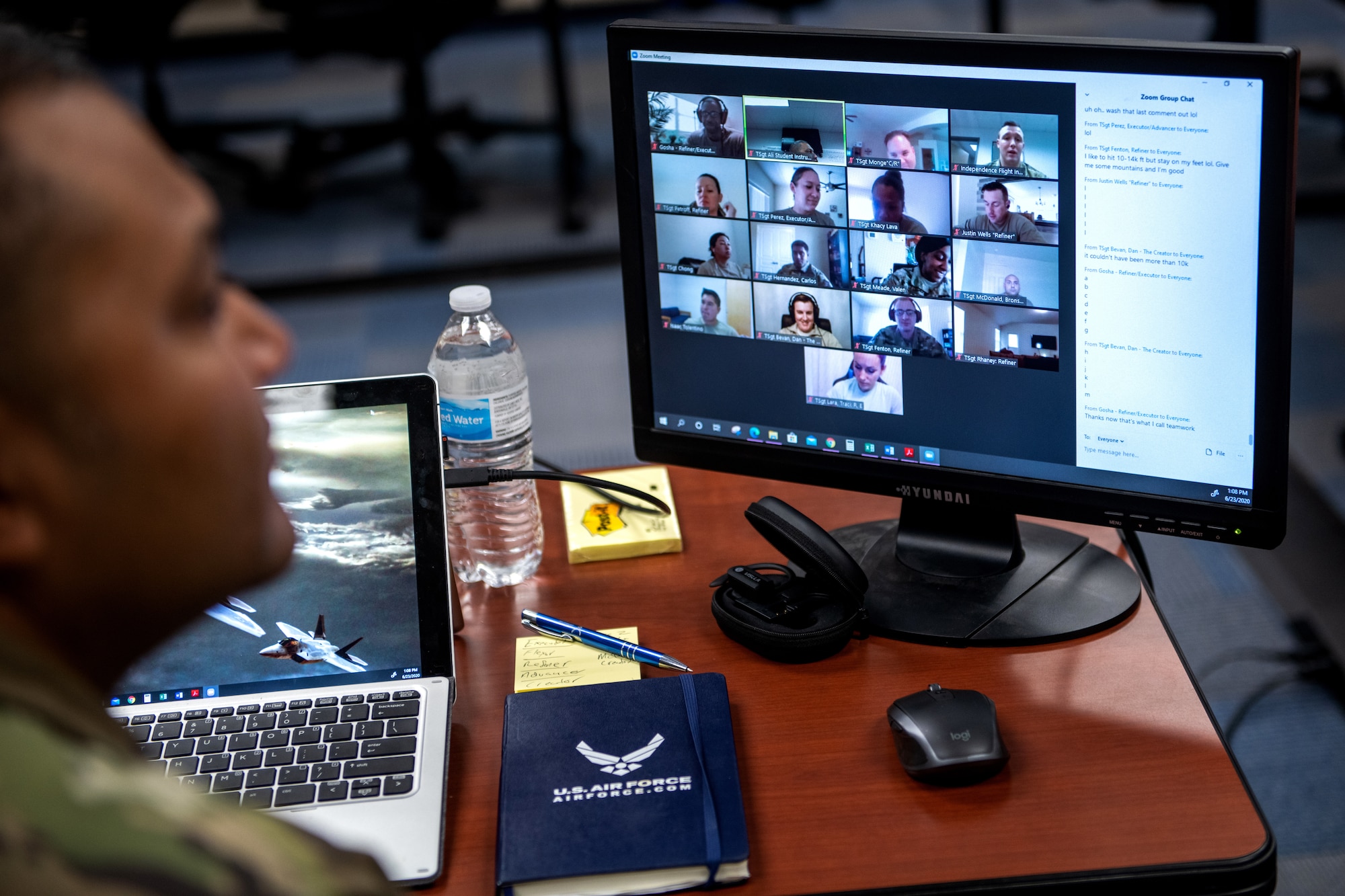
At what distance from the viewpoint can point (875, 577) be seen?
1173mm

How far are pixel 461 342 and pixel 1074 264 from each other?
0.64 metres

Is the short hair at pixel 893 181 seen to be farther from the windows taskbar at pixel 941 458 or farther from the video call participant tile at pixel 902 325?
the windows taskbar at pixel 941 458

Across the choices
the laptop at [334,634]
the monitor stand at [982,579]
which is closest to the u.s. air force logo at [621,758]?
the laptop at [334,634]

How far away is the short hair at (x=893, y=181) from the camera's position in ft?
3.37

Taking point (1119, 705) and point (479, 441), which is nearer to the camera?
point (1119, 705)

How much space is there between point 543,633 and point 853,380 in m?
0.36

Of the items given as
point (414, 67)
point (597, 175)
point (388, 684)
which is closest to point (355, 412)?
point (388, 684)

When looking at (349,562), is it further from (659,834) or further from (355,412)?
(659,834)

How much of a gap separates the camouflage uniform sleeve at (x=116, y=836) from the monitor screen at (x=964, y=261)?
0.74 meters

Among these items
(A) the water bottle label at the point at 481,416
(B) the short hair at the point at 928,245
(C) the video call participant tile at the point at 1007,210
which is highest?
(C) the video call participant tile at the point at 1007,210

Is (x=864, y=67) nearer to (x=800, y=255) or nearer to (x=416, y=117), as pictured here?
(x=800, y=255)

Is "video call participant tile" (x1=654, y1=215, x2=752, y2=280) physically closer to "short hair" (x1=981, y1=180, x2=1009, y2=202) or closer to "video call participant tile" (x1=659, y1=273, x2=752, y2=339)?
"video call participant tile" (x1=659, y1=273, x2=752, y2=339)

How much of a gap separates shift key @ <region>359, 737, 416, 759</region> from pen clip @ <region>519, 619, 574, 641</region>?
0.20m

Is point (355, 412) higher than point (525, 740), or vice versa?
point (355, 412)
